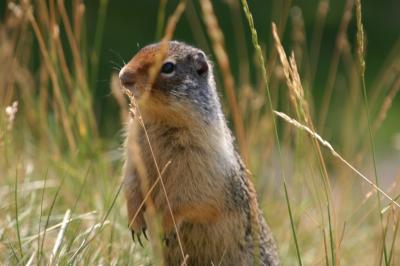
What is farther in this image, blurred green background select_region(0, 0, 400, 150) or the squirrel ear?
blurred green background select_region(0, 0, 400, 150)

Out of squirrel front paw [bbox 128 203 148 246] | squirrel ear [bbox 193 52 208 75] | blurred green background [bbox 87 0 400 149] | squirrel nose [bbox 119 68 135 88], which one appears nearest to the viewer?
squirrel nose [bbox 119 68 135 88]

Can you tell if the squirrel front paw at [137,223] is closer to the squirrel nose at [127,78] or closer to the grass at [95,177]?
the grass at [95,177]

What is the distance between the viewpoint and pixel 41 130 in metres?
4.40

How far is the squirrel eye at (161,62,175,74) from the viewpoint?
10.8 feet

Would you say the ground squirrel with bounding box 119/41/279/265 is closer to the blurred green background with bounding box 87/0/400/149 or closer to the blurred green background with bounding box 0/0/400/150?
the blurred green background with bounding box 0/0/400/150

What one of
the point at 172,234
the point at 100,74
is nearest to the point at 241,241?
the point at 172,234

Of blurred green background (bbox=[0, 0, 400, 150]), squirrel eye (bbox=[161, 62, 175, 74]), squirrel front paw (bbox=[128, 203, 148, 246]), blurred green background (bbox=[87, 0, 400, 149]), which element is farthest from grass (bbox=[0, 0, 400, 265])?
blurred green background (bbox=[87, 0, 400, 149])

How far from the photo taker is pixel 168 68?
3.30 m

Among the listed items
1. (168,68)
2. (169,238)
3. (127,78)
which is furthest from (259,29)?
(127,78)

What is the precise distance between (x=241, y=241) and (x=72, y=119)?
Answer: 1.14 m

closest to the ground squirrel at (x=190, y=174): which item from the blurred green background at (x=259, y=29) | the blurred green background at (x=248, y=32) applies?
the blurred green background at (x=248, y=32)

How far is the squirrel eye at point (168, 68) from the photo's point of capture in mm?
3279

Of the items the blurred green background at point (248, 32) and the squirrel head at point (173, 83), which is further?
the blurred green background at point (248, 32)

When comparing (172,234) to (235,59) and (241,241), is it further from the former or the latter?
(235,59)
